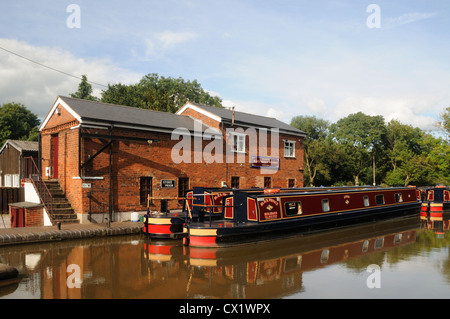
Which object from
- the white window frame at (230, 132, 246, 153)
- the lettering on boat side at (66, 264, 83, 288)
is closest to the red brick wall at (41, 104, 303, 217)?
the white window frame at (230, 132, 246, 153)

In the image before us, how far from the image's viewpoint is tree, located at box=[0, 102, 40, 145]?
39.3m

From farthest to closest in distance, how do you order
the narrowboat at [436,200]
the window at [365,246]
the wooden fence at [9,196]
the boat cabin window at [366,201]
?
the narrowboat at [436,200] → the wooden fence at [9,196] → the boat cabin window at [366,201] → the window at [365,246]

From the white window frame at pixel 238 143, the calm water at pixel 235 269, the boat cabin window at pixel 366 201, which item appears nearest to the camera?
the calm water at pixel 235 269

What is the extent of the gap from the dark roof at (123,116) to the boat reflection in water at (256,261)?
6137 millimetres

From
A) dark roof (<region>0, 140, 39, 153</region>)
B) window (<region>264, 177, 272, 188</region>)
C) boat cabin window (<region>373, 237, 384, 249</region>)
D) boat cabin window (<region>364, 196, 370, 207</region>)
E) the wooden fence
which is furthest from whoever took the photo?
dark roof (<region>0, 140, 39, 153</region>)

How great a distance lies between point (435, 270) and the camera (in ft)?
33.1

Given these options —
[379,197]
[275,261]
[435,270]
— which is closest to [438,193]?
[379,197]

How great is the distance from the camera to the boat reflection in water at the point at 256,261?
27.8 feet

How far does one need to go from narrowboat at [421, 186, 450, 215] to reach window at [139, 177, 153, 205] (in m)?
17.9

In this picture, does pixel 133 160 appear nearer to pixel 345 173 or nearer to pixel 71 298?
pixel 71 298

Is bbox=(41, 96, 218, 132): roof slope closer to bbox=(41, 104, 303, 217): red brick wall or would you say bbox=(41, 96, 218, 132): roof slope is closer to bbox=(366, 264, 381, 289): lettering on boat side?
bbox=(41, 104, 303, 217): red brick wall

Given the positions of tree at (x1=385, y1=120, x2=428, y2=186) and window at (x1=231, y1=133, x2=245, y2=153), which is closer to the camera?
window at (x1=231, y1=133, x2=245, y2=153)

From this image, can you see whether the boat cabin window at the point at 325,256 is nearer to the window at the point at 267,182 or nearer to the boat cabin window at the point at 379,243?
the boat cabin window at the point at 379,243
